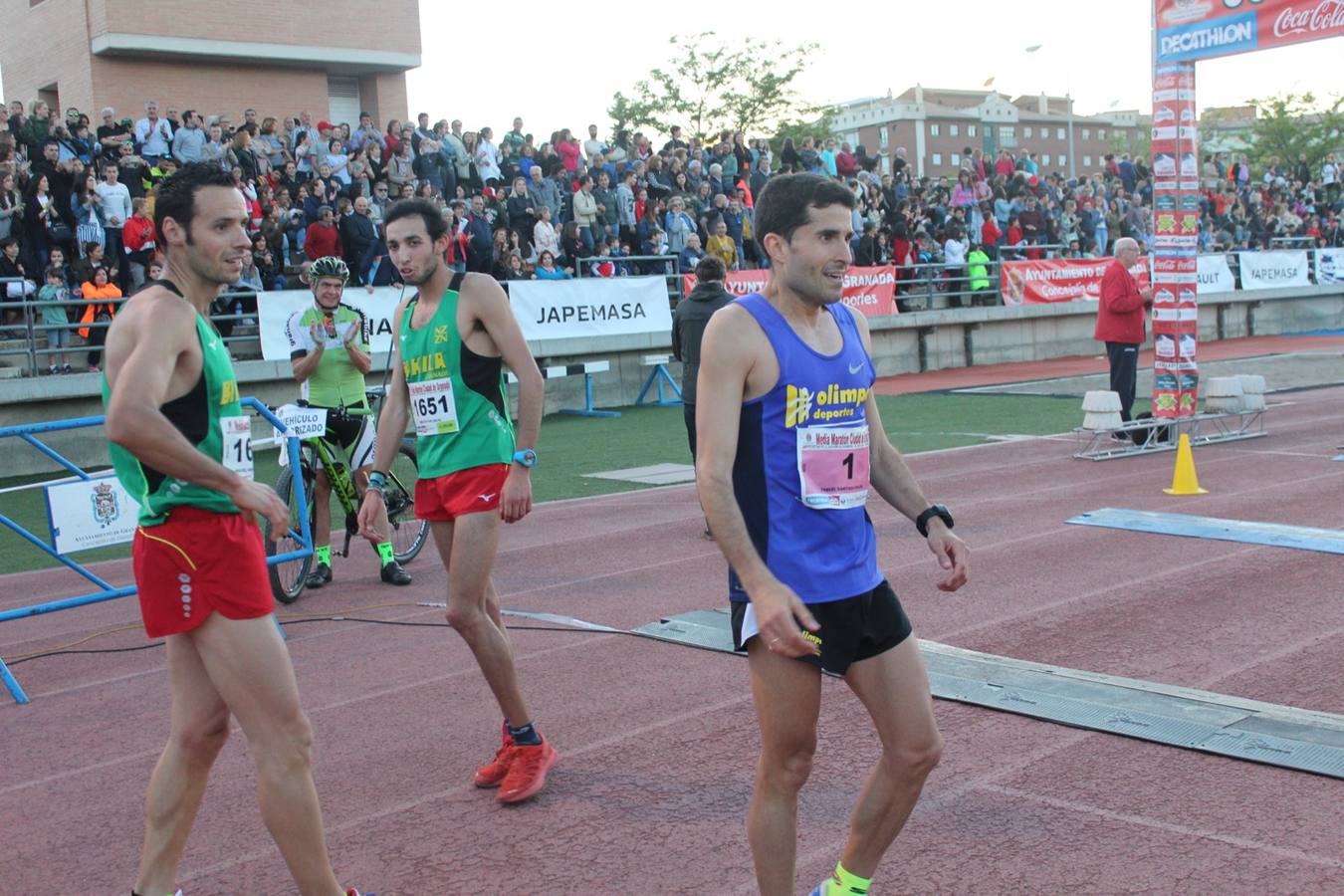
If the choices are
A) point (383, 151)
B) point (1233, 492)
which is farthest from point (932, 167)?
point (1233, 492)

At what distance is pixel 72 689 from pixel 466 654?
1.90 metres

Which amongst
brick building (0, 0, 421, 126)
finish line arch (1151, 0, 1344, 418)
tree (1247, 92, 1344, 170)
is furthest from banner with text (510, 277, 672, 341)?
tree (1247, 92, 1344, 170)

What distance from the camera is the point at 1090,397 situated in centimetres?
1364

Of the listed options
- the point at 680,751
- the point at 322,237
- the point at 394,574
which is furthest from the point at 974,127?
the point at 680,751

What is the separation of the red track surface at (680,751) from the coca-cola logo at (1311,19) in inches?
256

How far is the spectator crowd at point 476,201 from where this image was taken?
1670 centimetres

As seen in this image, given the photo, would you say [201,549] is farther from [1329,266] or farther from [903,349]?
[1329,266]

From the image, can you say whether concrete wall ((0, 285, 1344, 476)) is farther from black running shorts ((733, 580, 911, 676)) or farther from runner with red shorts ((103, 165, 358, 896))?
black running shorts ((733, 580, 911, 676))

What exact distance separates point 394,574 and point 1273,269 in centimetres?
3107

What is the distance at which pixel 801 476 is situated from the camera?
10.8 feet

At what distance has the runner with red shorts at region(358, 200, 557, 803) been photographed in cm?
480

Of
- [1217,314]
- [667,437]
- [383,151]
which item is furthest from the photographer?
[1217,314]

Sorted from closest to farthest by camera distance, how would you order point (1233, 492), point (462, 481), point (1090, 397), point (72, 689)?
point (462, 481), point (72, 689), point (1233, 492), point (1090, 397)

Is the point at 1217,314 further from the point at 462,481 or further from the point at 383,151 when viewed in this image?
the point at 462,481
